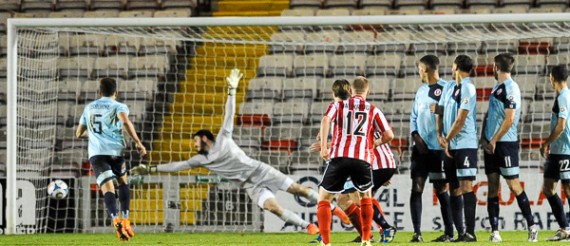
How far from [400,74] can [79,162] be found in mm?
4588

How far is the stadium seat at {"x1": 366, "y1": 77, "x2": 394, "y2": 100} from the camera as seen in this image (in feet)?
49.1

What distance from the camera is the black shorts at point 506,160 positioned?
399 inches

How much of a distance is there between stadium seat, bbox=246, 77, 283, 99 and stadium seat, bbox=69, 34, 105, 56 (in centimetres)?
241

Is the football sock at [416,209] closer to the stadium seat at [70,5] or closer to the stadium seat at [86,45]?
the stadium seat at [86,45]

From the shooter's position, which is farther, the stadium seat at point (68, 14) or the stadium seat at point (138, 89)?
the stadium seat at point (68, 14)

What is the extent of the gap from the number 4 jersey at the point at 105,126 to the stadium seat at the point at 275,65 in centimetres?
485

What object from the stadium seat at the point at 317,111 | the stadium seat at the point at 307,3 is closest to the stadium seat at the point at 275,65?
the stadium seat at the point at 317,111

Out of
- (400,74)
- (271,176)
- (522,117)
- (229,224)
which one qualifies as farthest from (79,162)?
(522,117)

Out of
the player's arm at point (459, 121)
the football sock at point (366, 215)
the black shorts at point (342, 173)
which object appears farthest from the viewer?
the player's arm at point (459, 121)

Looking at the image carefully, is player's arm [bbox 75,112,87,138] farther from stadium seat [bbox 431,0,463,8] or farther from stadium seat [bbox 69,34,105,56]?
stadium seat [bbox 431,0,463,8]

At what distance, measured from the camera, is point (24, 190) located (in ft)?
43.3

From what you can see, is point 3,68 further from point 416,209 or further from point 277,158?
point 416,209

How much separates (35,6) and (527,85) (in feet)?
27.6

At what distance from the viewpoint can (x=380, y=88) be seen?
1507 cm
